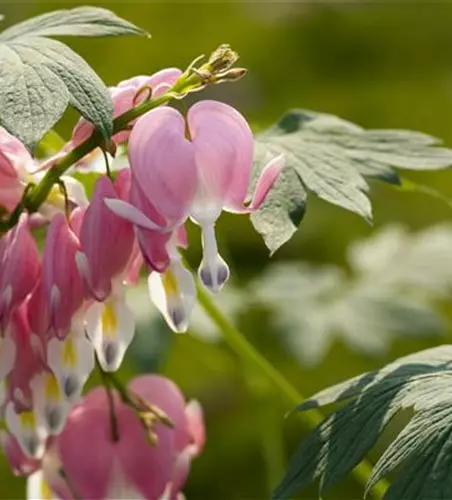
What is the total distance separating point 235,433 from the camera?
321 cm

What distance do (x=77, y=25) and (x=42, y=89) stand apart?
245mm

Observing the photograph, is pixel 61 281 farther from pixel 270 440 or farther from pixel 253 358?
pixel 270 440

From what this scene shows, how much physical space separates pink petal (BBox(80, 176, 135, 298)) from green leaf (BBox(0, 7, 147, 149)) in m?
0.09

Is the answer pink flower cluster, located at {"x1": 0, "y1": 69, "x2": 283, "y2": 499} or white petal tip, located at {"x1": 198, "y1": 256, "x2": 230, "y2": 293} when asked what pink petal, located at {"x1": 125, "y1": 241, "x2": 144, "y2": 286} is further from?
white petal tip, located at {"x1": 198, "y1": 256, "x2": 230, "y2": 293}

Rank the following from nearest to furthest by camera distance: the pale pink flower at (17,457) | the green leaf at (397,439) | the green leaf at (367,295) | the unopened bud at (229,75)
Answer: the green leaf at (397,439) < the unopened bud at (229,75) < the pale pink flower at (17,457) < the green leaf at (367,295)

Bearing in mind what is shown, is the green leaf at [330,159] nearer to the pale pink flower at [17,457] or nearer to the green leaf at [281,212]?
the green leaf at [281,212]

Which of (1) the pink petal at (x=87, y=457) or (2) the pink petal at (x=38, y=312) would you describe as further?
(1) the pink petal at (x=87, y=457)

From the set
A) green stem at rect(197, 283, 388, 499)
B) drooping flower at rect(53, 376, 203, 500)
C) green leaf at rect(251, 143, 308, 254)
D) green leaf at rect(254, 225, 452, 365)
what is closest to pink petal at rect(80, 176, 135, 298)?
green leaf at rect(251, 143, 308, 254)

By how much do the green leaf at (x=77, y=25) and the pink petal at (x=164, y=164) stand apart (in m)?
0.18

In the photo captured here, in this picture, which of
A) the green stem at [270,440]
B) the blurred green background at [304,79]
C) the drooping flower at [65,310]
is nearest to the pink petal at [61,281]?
the drooping flower at [65,310]

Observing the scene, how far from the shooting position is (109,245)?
1.21 metres

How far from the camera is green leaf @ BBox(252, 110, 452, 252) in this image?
1.26 m

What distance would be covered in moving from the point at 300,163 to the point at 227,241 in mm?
2330

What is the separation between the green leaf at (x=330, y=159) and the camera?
4.15 feet
